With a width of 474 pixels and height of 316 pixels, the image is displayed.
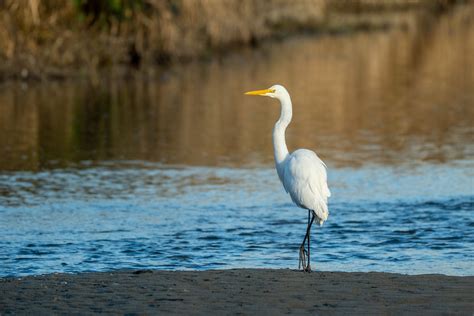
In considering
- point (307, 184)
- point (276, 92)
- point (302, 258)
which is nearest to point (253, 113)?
point (276, 92)

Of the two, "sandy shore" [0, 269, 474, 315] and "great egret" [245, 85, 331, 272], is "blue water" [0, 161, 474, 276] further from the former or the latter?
"sandy shore" [0, 269, 474, 315]

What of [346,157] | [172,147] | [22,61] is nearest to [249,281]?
[346,157]

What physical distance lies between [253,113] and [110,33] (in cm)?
765

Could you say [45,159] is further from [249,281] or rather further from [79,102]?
[249,281]

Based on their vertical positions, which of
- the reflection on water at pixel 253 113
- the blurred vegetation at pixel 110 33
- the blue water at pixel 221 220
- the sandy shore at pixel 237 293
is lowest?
the blue water at pixel 221 220

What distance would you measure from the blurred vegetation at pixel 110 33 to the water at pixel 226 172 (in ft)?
2.72

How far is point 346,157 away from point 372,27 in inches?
1127

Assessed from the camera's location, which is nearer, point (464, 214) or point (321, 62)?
point (464, 214)

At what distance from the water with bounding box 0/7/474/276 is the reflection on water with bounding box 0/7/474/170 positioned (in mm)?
53

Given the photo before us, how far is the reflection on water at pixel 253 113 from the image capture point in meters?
17.6

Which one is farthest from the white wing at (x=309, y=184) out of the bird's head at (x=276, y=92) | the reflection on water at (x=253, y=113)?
the reflection on water at (x=253, y=113)

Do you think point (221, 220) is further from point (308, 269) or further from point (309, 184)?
point (308, 269)

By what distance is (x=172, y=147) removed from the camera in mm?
18281

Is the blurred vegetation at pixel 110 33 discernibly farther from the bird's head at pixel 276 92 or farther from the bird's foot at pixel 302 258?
the bird's foot at pixel 302 258
